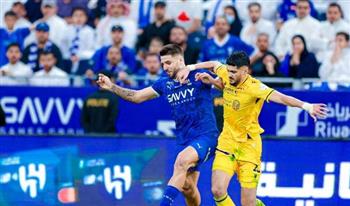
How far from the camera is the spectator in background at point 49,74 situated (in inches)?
789

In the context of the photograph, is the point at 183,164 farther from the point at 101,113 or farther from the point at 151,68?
the point at 151,68

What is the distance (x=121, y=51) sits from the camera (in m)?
20.3

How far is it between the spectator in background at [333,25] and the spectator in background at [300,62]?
586 mm

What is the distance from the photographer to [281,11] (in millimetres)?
21000

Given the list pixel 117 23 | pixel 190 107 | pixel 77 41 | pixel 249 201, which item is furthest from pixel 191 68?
pixel 77 41

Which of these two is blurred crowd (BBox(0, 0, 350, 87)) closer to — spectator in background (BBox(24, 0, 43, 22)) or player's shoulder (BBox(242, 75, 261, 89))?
spectator in background (BBox(24, 0, 43, 22))

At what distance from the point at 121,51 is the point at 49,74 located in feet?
4.33

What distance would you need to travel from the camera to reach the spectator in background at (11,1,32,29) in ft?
72.0

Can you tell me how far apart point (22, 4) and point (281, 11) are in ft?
16.4

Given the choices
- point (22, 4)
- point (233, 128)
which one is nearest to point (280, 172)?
point (233, 128)

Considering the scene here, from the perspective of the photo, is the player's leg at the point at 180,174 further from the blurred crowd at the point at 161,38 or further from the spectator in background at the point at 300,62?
the spectator in background at the point at 300,62

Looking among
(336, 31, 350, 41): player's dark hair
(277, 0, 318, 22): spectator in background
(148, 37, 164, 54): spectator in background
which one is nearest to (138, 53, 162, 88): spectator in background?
(148, 37, 164, 54): spectator in background

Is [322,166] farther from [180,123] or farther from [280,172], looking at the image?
[180,123]

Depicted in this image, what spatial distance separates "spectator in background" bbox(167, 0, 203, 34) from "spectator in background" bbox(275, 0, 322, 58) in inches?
62.2
